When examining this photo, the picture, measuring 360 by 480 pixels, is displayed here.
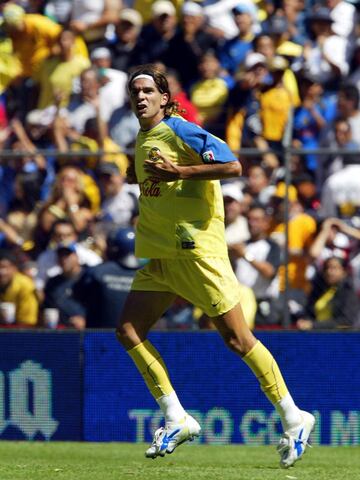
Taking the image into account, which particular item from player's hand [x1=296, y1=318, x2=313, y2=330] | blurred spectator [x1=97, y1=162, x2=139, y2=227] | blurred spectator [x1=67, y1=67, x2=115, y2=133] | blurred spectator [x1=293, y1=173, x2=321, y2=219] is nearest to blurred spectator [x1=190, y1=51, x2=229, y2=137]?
blurred spectator [x1=67, y1=67, x2=115, y2=133]

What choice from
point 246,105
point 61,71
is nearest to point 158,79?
point 246,105

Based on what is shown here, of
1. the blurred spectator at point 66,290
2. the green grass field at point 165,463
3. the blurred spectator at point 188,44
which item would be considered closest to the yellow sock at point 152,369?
the green grass field at point 165,463

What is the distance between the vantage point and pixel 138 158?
6988 mm

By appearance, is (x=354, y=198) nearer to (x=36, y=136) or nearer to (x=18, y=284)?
(x=18, y=284)

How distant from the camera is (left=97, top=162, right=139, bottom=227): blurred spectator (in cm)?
1078

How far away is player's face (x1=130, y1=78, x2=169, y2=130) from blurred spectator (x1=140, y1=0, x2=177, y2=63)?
6876 mm

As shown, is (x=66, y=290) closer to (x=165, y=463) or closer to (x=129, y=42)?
(x=165, y=463)

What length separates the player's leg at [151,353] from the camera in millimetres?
7023

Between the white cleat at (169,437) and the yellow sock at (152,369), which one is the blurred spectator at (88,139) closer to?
the yellow sock at (152,369)

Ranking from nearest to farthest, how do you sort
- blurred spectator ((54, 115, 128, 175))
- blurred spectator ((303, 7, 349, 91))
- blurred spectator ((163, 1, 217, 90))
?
blurred spectator ((54, 115, 128, 175)) < blurred spectator ((303, 7, 349, 91)) < blurred spectator ((163, 1, 217, 90))

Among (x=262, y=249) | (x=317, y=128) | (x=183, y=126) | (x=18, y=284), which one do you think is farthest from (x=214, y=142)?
(x=317, y=128)

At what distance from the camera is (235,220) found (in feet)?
34.8

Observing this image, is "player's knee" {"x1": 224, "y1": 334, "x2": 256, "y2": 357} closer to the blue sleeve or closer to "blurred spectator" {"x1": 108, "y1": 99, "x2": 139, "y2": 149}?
the blue sleeve

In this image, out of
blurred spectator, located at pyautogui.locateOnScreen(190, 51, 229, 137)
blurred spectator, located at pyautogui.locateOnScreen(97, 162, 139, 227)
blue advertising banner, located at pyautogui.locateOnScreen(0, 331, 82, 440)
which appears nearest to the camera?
blue advertising banner, located at pyautogui.locateOnScreen(0, 331, 82, 440)
